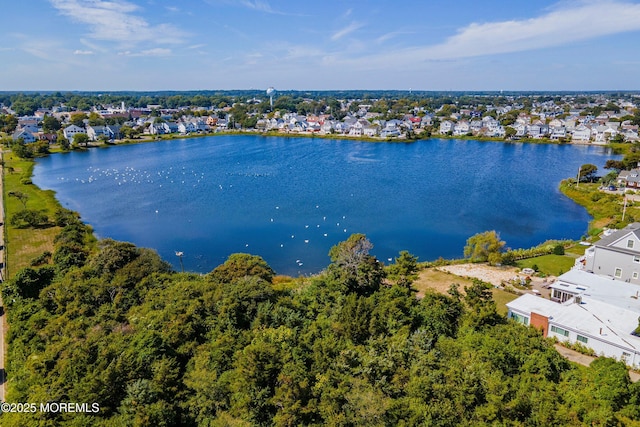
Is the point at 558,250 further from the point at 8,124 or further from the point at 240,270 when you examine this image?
the point at 8,124

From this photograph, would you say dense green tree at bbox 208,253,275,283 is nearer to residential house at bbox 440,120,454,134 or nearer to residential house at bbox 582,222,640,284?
residential house at bbox 582,222,640,284

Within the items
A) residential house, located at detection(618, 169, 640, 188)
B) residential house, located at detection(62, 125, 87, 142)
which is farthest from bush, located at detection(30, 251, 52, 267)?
residential house, located at detection(62, 125, 87, 142)

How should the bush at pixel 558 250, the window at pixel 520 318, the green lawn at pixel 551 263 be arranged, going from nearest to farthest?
the window at pixel 520 318 < the green lawn at pixel 551 263 < the bush at pixel 558 250

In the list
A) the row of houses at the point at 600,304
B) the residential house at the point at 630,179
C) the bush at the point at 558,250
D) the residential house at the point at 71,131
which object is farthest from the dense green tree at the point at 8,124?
the residential house at the point at 630,179

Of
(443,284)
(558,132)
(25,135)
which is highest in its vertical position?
(25,135)

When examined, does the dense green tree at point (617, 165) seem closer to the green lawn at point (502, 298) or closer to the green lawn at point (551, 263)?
the green lawn at point (551, 263)

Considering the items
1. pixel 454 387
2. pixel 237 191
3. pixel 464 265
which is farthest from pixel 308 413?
pixel 237 191

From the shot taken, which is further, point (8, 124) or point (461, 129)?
point (461, 129)

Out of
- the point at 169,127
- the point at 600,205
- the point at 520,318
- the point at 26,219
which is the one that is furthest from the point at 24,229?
the point at 169,127
